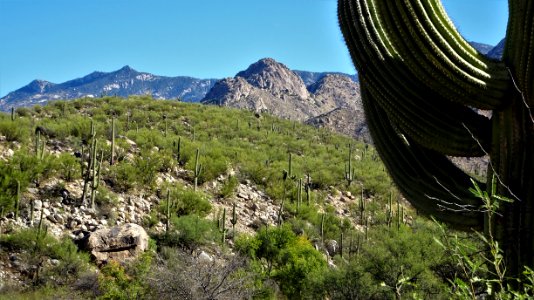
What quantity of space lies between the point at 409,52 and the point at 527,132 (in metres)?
1.06

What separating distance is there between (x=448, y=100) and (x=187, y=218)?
16.3 metres

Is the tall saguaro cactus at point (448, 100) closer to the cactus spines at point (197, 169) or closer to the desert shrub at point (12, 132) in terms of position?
the cactus spines at point (197, 169)

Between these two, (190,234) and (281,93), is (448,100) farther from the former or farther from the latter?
(281,93)

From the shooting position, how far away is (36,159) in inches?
801

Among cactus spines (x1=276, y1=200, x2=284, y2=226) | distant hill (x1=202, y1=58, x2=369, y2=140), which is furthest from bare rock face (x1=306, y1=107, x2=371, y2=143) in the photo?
cactus spines (x1=276, y1=200, x2=284, y2=226)

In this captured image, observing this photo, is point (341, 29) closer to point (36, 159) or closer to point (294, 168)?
point (36, 159)

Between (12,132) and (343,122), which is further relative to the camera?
(343,122)

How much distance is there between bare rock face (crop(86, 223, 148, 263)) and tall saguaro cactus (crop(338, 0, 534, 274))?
529 inches

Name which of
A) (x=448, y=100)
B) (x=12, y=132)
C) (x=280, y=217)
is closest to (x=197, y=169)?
(x=280, y=217)

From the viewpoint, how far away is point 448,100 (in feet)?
15.1

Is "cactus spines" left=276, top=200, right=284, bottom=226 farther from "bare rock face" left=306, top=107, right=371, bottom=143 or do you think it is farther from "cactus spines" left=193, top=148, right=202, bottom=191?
"bare rock face" left=306, top=107, right=371, bottom=143

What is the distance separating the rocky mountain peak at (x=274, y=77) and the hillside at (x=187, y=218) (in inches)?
4894

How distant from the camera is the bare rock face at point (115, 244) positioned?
17.0m

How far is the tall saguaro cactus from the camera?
4.11m
